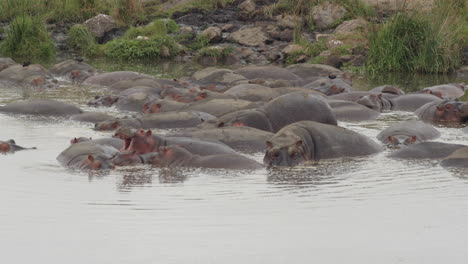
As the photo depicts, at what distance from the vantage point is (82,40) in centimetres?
2198

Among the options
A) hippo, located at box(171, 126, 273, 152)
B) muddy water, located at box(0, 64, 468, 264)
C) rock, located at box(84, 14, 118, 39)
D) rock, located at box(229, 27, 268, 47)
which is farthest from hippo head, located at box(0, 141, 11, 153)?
rock, located at box(84, 14, 118, 39)

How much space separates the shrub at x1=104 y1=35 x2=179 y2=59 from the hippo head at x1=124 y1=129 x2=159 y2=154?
12.1 meters

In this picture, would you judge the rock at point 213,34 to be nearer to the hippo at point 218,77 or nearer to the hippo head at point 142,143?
the hippo at point 218,77

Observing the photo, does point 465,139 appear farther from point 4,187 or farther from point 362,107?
point 4,187

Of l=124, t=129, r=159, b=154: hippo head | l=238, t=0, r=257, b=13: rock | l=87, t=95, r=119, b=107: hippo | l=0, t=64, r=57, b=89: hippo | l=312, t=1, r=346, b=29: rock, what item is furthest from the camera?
l=238, t=0, r=257, b=13: rock

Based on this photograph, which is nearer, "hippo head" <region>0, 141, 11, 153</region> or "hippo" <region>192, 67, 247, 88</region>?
"hippo head" <region>0, 141, 11, 153</region>

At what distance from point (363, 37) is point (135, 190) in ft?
40.5

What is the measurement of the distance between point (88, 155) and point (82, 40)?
14307 mm

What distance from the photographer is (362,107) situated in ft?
37.0

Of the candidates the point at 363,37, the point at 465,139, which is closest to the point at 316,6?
the point at 363,37

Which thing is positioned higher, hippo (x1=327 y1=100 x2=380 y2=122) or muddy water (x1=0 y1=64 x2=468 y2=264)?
hippo (x1=327 y1=100 x2=380 y2=122)

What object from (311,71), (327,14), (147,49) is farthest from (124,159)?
(327,14)

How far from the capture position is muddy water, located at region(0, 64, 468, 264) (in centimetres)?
550

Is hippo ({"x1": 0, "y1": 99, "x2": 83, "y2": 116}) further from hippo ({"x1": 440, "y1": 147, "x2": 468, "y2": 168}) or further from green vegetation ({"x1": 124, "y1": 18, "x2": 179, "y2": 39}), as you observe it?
green vegetation ({"x1": 124, "y1": 18, "x2": 179, "y2": 39})
